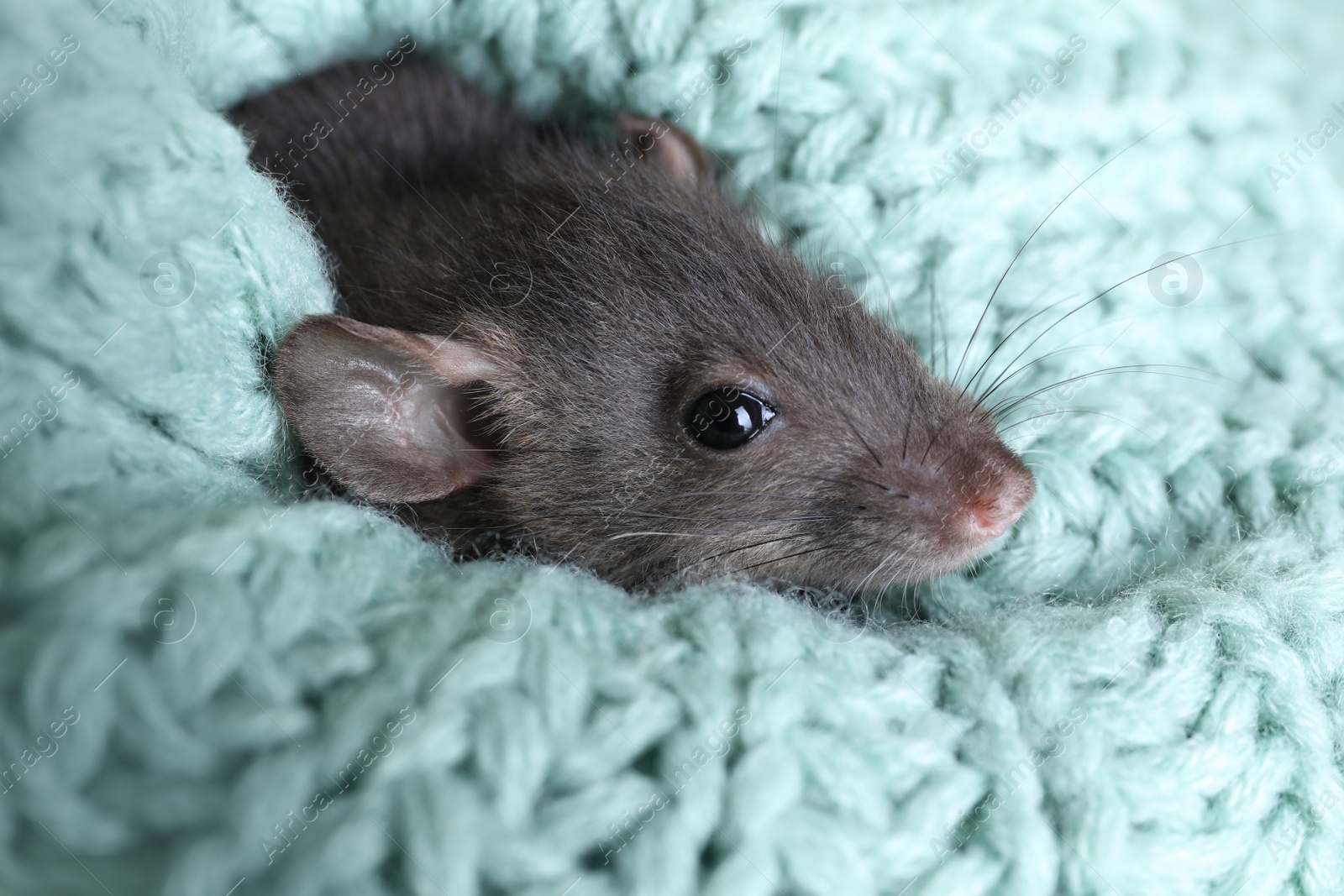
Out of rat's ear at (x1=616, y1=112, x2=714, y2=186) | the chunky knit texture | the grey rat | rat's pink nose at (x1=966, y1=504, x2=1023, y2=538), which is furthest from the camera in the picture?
rat's ear at (x1=616, y1=112, x2=714, y2=186)

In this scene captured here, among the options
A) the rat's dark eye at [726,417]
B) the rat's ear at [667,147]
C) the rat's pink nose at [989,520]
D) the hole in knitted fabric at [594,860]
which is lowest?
the hole in knitted fabric at [594,860]

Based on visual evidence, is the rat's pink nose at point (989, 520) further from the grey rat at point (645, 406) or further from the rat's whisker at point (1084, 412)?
the rat's whisker at point (1084, 412)

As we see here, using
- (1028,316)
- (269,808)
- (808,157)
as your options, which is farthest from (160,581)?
(1028,316)

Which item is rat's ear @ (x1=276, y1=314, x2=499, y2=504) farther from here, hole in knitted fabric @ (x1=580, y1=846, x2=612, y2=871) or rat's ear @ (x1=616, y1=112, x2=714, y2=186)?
hole in knitted fabric @ (x1=580, y1=846, x2=612, y2=871)

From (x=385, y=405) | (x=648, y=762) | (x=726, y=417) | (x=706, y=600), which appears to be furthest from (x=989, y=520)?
(x=385, y=405)

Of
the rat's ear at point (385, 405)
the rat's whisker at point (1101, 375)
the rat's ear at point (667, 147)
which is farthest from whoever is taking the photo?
the rat's ear at point (667, 147)

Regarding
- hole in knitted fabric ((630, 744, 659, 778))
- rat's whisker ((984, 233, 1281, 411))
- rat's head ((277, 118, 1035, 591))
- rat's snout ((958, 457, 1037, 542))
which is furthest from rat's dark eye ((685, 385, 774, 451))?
hole in knitted fabric ((630, 744, 659, 778))

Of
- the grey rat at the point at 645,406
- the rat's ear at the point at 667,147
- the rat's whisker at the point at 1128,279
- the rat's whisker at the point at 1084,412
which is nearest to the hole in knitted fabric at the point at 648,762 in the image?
the grey rat at the point at 645,406
